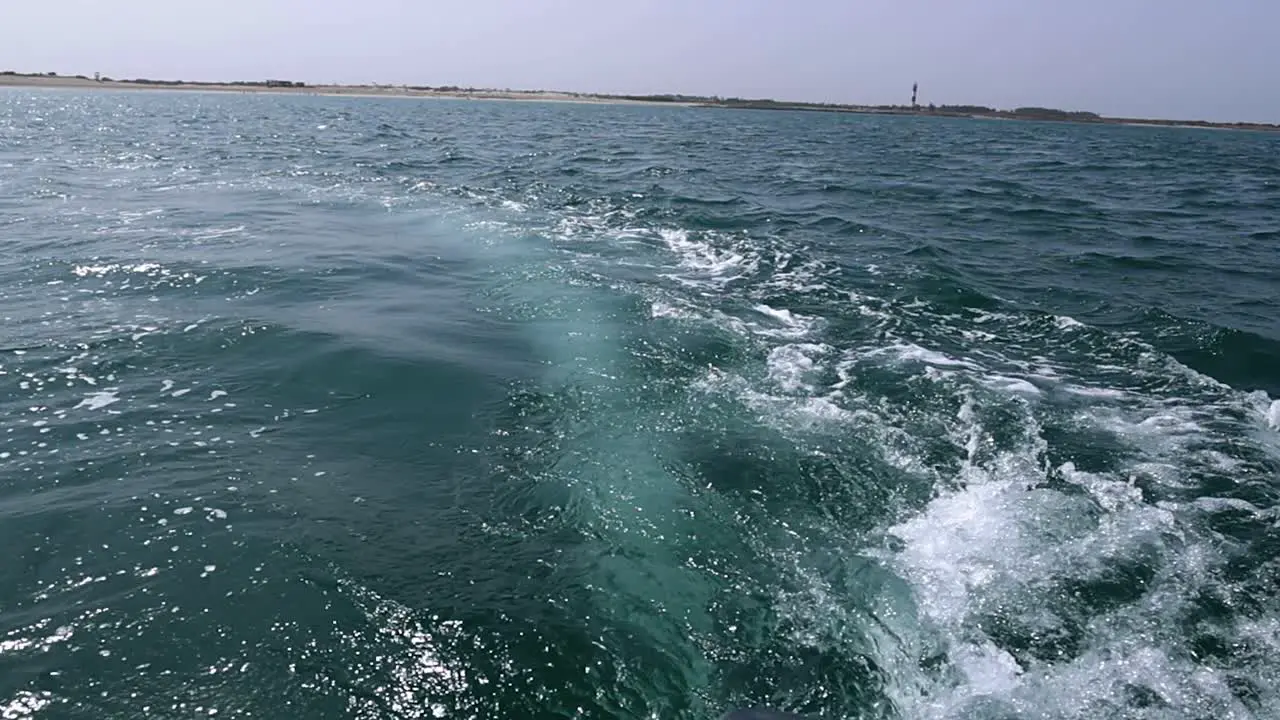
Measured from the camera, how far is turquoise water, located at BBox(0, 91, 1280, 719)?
459 cm

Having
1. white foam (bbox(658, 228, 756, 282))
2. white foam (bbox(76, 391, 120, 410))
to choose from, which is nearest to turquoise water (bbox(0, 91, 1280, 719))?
white foam (bbox(76, 391, 120, 410))

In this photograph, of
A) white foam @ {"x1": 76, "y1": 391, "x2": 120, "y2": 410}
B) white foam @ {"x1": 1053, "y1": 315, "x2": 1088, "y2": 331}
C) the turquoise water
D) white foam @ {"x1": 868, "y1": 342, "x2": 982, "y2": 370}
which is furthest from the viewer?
white foam @ {"x1": 1053, "y1": 315, "x2": 1088, "y2": 331}

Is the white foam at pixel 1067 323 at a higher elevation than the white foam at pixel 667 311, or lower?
higher

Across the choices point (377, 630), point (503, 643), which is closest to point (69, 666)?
point (377, 630)

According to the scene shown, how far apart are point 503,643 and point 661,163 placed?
29250 millimetres

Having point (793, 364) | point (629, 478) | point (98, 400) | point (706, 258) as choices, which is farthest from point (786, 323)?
point (98, 400)

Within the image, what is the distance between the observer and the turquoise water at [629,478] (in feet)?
15.1

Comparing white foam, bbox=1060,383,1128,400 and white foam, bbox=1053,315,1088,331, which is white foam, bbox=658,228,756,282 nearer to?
white foam, bbox=1053,315,1088,331

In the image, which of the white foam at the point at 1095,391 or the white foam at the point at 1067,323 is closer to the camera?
the white foam at the point at 1095,391

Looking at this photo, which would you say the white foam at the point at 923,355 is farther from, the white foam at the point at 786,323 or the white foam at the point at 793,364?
the white foam at the point at 786,323

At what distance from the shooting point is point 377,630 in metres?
4.82

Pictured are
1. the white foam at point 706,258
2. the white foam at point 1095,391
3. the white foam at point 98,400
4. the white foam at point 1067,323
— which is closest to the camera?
the white foam at point 98,400

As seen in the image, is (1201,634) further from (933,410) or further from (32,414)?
(32,414)

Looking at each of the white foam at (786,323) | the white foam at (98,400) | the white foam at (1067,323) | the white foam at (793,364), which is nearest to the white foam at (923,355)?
the white foam at (793,364)
